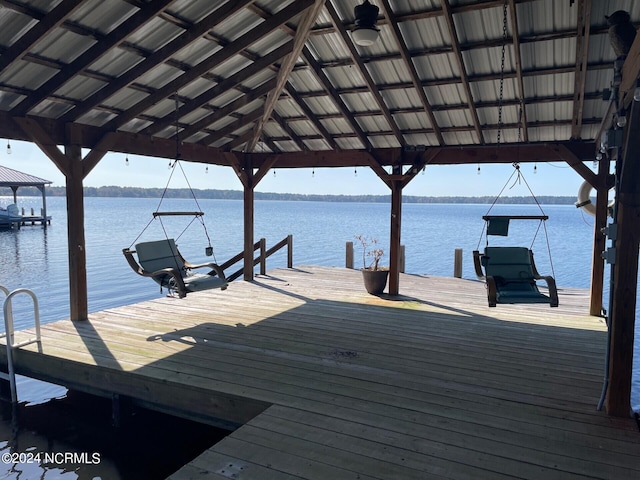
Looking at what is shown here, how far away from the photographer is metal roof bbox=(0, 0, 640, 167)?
14.2 feet

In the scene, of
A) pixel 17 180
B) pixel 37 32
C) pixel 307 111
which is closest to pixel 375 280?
pixel 307 111

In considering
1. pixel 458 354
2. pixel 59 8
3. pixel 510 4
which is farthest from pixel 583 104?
pixel 59 8

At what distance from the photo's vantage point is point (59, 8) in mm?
3760

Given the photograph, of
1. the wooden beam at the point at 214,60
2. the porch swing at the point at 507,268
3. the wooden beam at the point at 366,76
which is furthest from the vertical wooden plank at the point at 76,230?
the porch swing at the point at 507,268

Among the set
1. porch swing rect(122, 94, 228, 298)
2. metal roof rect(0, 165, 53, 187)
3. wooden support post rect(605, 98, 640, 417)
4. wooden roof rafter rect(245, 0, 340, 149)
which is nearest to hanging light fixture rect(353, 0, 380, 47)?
wooden roof rafter rect(245, 0, 340, 149)

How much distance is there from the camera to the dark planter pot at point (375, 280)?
773 cm

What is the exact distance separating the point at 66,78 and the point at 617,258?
5332 millimetres

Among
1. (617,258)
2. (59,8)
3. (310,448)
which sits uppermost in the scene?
(59,8)

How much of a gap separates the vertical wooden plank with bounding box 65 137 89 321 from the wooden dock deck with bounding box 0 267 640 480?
0.29m

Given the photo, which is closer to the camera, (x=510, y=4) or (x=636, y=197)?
(x=636, y=197)

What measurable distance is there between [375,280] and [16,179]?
82.9ft

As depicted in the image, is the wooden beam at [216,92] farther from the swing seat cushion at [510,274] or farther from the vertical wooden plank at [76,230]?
the swing seat cushion at [510,274]

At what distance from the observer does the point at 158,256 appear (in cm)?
612

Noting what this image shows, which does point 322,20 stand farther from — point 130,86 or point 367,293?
point 367,293
